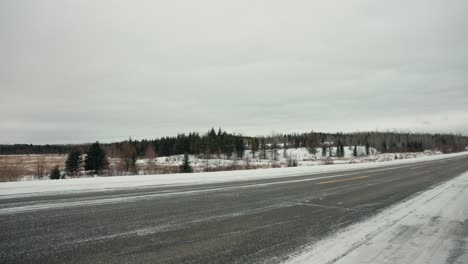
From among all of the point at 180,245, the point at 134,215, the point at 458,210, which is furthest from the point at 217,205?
the point at 458,210

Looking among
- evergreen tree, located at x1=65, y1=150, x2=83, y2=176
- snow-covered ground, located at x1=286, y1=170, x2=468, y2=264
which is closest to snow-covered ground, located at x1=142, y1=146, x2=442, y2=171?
evergreen tree, located at x1=65, y1=150, x2=83, y2=176

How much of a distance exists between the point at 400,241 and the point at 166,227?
4163 millimetres

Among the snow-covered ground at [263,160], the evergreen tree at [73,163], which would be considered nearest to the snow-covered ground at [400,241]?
the snow-covered ground at [263,160]

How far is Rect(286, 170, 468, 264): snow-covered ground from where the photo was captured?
3.93 metres

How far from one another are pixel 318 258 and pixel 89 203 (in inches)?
248

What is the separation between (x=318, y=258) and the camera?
392 centimetres

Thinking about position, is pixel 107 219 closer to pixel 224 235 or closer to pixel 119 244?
pixel 119 244

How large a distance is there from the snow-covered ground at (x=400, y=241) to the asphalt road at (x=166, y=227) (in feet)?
1.17

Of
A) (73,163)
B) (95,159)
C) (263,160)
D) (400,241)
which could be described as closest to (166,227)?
(400,241)

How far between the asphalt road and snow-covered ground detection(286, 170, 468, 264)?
0.36 meters

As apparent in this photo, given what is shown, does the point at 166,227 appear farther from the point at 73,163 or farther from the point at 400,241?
the point at 73,163

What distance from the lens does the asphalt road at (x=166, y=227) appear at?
3.87m

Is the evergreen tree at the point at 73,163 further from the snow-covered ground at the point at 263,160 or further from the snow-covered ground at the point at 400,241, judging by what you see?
the snow-covered ground at the point at 400,241

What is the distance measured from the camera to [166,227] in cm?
527
